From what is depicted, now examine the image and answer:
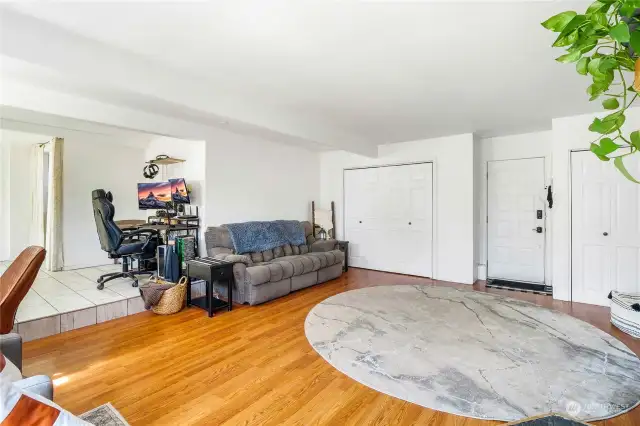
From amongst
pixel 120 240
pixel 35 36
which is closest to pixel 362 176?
pixel 120 240

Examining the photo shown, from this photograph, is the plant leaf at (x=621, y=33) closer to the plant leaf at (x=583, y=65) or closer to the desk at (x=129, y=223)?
the plant leaf at (x=583, y=65)

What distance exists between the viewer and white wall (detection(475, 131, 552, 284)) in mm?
4688

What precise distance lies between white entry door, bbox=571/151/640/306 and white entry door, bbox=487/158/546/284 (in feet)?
2.50

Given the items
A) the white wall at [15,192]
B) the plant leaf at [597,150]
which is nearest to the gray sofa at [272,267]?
the plant leaf at [597,150]

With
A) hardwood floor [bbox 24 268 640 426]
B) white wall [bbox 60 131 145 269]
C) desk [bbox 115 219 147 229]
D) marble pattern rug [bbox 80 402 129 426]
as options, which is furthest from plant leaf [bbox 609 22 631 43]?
white wall [bbox 60 131 145 269]

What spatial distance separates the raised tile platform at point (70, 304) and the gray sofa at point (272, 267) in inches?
41.5

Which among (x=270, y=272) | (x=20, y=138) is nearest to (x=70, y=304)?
(x=270, y=272)

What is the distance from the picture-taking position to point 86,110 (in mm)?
3420

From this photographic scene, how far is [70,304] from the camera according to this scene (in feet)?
10.7

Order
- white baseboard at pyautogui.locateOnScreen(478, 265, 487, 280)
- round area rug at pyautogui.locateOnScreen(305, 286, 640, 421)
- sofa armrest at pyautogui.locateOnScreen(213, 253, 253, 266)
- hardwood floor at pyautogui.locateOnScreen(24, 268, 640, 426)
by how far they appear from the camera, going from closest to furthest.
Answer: hardwood floor at pyautogui.locateOnScreen(24, 268, 640, 426) → round area rug at pyautogui.locateOnScreen(305, 286, 640, 421) → sofa armrest at pyautogui.locateOnScreen(213, 253, 253, 266) → white baseboard at pyautogui.locateOnScreen(478, 265, 487, 280)

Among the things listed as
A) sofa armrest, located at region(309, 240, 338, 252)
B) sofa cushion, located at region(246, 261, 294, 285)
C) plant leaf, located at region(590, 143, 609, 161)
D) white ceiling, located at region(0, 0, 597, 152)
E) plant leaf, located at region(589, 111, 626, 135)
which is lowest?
sofa cushion, located at region(246, 261, 294, 285)

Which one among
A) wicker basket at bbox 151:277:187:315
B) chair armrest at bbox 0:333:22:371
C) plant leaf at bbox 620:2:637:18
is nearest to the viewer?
plant leaf at bbox 620:2:637:18

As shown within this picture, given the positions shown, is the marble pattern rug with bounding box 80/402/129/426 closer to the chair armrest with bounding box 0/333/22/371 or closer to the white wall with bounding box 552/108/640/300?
the chair armrest with bounding box 0/333/22/371

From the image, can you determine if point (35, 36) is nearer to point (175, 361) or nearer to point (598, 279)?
point (175, 361)
